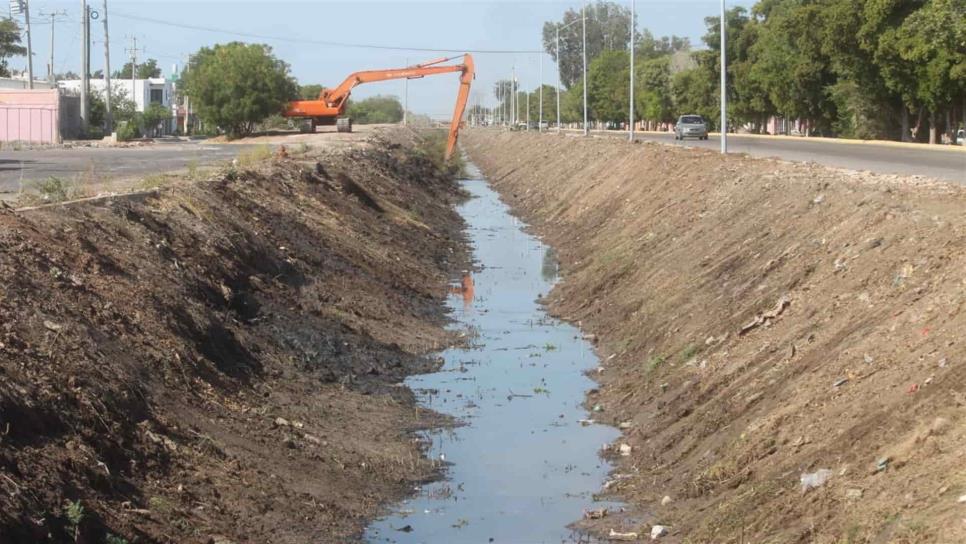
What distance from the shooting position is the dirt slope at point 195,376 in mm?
9531

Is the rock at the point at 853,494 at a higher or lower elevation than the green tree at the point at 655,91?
lower

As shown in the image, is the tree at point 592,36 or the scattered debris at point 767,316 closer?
the scattered debris at point 767,316

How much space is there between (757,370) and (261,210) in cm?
1379

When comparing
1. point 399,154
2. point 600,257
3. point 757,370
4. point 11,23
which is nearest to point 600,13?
point 11,23

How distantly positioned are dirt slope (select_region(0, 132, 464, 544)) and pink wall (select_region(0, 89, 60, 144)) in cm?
4914

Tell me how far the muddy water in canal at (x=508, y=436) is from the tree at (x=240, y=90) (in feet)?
200

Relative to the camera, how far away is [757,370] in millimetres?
13125

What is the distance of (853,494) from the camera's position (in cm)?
870

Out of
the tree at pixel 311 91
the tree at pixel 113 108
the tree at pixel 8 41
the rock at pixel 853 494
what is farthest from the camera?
the tree at pixel 311 91

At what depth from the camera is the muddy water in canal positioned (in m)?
11.6

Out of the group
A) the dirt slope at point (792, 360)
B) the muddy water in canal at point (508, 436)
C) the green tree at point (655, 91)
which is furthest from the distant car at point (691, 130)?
the green tree at point (655, 91)

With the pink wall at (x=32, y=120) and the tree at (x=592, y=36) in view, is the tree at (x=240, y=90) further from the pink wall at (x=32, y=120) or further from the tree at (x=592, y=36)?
the tree at (x=592, y=36)

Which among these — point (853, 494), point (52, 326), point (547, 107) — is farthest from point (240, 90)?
point (547, 107)

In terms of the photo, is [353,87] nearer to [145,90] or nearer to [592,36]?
[145,90]
